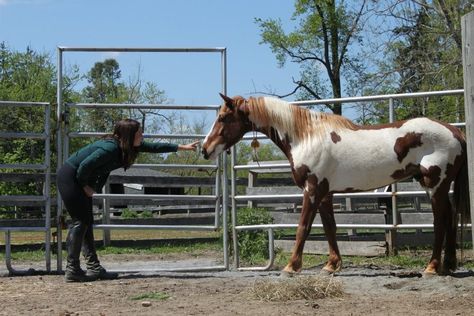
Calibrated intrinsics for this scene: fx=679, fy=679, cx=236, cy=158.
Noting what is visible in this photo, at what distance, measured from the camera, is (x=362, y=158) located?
6.51 meters

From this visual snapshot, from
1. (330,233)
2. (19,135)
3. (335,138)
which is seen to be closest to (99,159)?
(19,135)

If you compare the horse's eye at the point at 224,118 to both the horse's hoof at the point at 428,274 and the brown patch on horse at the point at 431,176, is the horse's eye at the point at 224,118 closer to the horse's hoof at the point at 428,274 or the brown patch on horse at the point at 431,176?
the brown patch on horse at the point at 431,176

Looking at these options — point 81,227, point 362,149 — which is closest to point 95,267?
point 81,227

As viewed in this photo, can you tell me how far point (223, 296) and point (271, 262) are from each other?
191 cm

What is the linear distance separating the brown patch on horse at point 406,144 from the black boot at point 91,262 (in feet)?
10.4

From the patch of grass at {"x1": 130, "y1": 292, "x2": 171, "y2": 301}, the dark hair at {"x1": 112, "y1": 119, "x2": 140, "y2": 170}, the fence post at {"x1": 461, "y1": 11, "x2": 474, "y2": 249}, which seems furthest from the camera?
the dark hair at {"x1": 112, "y1": 119, "x2": 140, "y2": 170}

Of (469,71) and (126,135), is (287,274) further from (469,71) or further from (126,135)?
(469,71)

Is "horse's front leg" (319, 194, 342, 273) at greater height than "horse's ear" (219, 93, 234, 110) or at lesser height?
lesser

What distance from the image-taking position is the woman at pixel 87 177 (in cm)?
682

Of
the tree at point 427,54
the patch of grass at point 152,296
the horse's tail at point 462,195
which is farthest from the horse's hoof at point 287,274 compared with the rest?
the tree at point 427,54

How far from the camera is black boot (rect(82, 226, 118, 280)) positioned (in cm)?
702

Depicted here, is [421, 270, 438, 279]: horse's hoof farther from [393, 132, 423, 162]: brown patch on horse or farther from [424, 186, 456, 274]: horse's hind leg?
[393, 132, 423, 162]: brown patch on horse

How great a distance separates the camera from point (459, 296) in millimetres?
5324

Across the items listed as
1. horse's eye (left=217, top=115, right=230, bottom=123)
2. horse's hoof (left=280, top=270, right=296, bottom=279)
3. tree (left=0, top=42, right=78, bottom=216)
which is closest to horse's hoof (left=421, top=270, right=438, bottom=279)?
horse's hoof (left=280, top=270, right=296, bottom=279)
